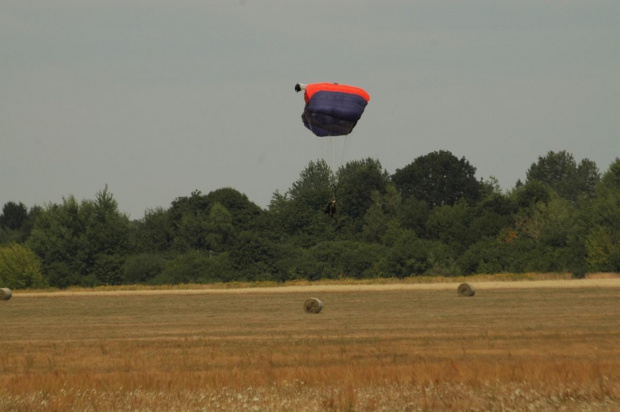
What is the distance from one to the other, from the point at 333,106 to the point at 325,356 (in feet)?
35.6

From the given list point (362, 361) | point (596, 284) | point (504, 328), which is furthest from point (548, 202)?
point (362, 361)

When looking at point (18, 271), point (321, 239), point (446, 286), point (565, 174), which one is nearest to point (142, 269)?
point (18, 271)

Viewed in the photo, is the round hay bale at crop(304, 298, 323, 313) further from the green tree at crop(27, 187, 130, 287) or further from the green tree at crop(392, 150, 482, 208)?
the green tree at crop(392, 150, 482, 208)

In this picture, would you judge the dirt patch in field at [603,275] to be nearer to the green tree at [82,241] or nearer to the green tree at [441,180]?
the green tree at [82,241]

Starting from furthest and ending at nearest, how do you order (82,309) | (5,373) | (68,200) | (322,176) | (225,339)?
(322,176) → (68,200) → (82,309) → (225,339) → (5,373)

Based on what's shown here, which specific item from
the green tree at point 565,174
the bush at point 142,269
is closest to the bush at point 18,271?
the bush at point 142,269

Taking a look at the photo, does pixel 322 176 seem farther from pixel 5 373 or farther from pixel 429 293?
pixel 5 373

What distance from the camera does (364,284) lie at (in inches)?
2734

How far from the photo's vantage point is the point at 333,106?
3153cm

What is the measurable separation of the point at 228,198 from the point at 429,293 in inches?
2234

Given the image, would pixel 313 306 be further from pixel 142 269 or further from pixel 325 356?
pixel 142 269

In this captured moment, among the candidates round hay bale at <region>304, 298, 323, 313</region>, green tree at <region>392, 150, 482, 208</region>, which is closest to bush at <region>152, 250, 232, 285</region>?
round hay bale at <region>304, 298, 323, 313</region>

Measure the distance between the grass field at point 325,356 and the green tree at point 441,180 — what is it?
73121 millimetres

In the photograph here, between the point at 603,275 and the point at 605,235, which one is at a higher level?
the point at 605,235
